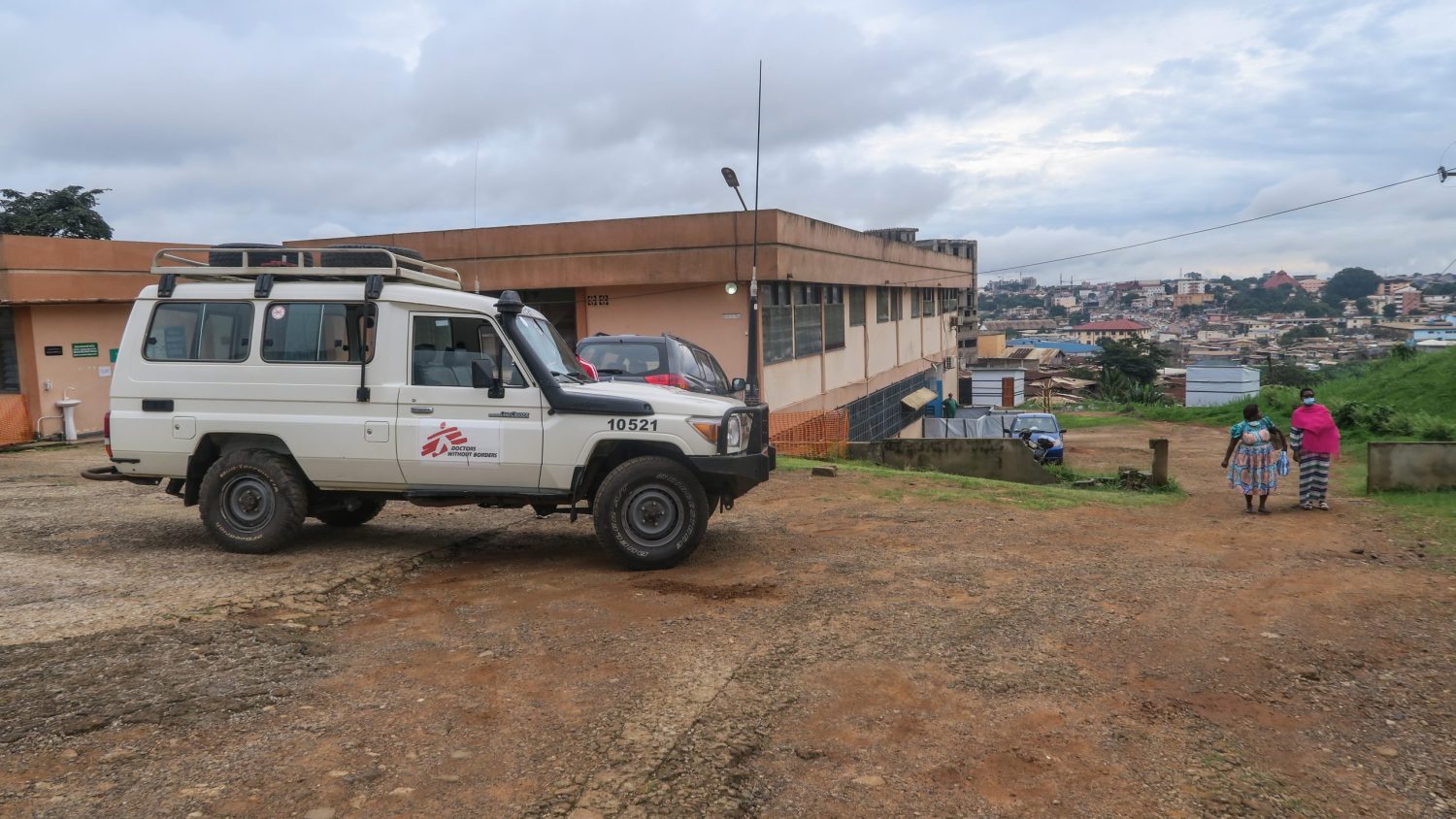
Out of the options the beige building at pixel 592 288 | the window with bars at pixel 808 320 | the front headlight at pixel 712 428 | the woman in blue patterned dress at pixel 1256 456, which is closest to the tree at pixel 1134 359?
the beige building at pixel 592 288

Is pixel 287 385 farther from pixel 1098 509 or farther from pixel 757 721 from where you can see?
pixel 1098 509

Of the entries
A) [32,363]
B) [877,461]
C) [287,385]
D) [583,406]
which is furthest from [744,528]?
[32,363]

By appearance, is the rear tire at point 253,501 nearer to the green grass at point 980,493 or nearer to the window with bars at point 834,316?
the green grass at point 980,493

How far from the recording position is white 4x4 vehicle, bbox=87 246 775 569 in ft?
25.9

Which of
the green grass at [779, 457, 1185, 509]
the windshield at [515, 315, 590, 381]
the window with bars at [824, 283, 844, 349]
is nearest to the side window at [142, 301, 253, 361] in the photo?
the windshield at [515, 315, 590, 381]

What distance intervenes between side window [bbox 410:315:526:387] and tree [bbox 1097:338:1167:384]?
2012 inches

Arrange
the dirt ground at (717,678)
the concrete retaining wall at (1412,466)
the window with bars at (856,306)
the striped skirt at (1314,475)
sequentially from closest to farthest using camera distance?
the dirt ground at (717,678) < the striped skirt at (1314,475) < the concrete retaining wall at (1412,466) < the window with bars at (856,306)

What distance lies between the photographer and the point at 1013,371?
49688 mm

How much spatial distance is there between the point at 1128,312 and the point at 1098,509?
177852mm

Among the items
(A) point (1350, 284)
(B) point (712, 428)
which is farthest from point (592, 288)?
(A) point (1350, 284)

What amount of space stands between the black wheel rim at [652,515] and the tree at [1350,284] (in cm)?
14462

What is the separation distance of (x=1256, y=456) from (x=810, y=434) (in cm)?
862

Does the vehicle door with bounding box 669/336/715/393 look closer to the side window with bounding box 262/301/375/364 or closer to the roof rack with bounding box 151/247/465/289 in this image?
the roof rack with bounding box 151/247/465/289

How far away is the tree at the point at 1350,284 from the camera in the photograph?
133 m
